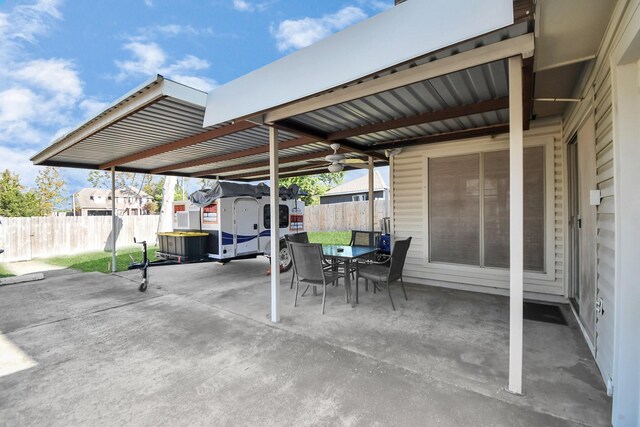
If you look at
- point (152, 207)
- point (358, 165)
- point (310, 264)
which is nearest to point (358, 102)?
point (310, 264)

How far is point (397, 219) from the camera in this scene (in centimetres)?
573

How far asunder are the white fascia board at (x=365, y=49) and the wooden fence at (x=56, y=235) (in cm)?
Answer: 823

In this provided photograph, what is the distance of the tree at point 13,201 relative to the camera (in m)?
13.1

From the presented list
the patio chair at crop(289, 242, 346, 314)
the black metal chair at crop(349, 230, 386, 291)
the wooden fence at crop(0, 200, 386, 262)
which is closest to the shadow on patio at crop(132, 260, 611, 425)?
the patio chair at crop(289, 242, 346, 314)

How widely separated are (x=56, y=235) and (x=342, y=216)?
42.3 feet

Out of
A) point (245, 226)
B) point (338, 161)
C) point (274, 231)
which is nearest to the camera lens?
point (274, 231)

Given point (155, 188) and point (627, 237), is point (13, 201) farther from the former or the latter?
point (627, 237)

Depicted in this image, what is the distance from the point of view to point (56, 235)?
10672 mm

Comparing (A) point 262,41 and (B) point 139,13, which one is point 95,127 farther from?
(A) point 262,41

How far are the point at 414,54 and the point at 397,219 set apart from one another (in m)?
4.01

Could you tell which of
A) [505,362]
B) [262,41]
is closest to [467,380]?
[505,362]

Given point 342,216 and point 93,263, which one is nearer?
point 93,263

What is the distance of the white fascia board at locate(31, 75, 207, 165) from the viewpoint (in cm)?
323

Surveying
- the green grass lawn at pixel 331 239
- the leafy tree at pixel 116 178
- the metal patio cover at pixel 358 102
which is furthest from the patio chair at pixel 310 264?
the leafy tree at pixel 116 178
